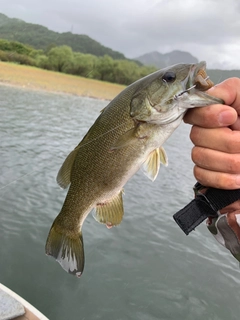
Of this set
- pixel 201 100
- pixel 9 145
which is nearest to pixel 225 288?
pixel 201 100

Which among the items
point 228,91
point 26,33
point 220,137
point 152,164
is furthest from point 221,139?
point 26,33

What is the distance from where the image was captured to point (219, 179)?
1623 mm

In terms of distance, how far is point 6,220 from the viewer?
668 centimetres

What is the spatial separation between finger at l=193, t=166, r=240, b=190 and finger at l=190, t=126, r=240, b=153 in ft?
0.42

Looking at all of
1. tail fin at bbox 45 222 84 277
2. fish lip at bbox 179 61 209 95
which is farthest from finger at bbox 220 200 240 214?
tail fin at bbox 45 222 84 277

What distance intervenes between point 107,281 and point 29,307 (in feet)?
6.54

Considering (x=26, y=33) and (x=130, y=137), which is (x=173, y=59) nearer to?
(x=26, y=33)

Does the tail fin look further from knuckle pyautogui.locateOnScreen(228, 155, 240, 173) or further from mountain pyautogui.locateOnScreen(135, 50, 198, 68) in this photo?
mountain pyautogui.locateOnScreen(135, 50, 198, 68)

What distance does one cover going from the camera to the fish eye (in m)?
1.74

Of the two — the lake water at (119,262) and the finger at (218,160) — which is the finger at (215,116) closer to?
the finger at (218,160)

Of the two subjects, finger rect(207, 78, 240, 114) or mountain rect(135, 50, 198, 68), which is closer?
finger rect(207, 78, 240, 114)

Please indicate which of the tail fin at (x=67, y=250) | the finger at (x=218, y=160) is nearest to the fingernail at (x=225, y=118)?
the finger at (x=218, y=160)

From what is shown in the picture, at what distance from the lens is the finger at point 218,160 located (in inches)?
61.8

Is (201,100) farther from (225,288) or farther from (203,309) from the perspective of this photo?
(225,288)
